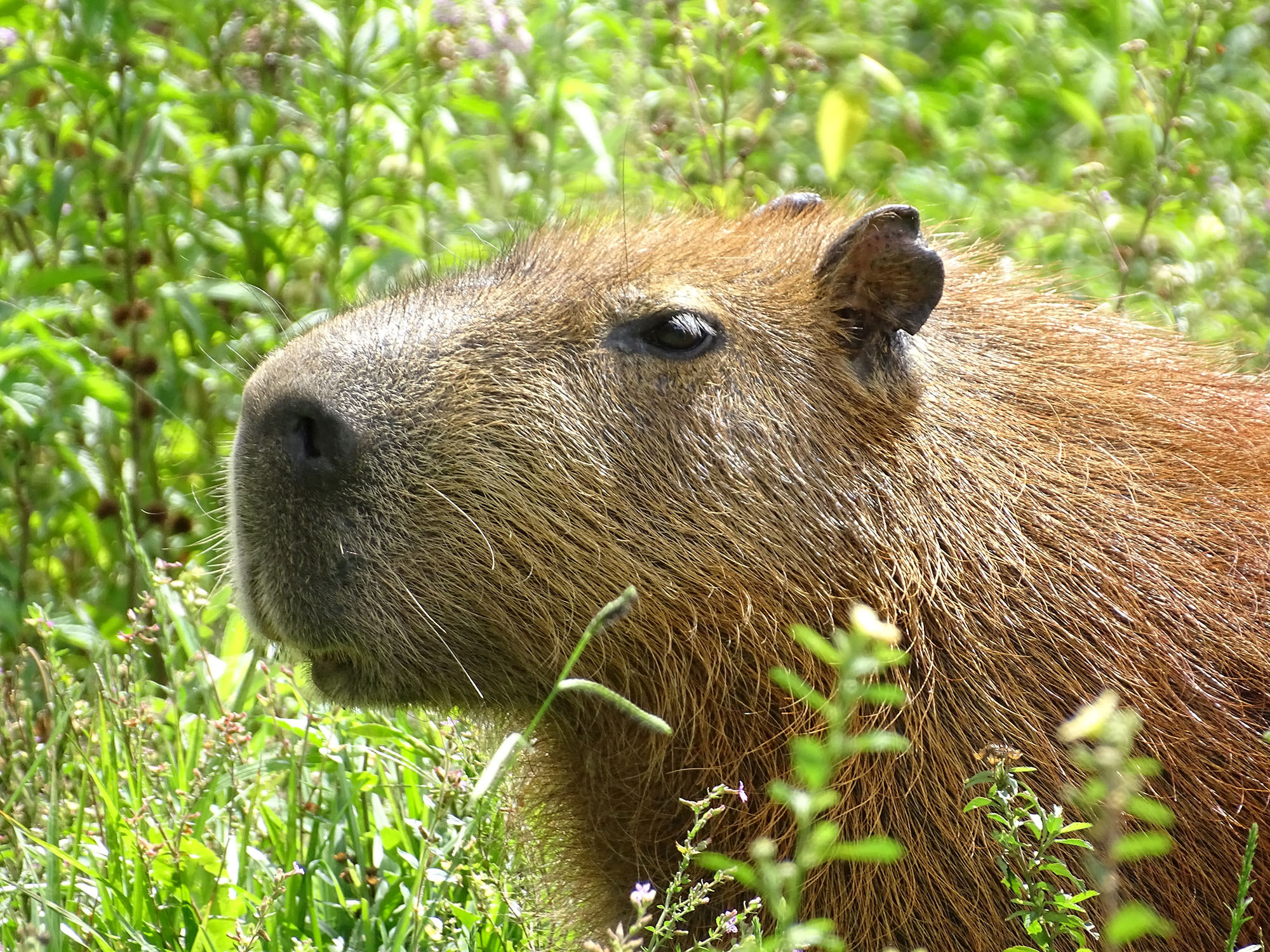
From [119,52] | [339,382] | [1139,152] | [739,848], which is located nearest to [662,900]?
[739,848]

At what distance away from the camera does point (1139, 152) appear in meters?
6.97

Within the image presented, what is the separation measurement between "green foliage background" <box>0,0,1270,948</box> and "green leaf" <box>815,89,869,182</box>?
0.04 ft

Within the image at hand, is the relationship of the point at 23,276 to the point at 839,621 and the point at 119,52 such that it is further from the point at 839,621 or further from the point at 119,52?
the point at 839,621

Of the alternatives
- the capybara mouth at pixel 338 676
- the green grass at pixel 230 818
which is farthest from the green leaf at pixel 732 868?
the capybara mouth at pixel 338 676

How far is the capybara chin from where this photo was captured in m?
2.72

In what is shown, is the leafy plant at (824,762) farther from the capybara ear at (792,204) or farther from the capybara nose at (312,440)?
the capybara ear at (792,204)

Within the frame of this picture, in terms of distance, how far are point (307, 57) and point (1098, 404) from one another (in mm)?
3324

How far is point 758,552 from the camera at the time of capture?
2775 millimetres

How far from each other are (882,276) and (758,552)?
1.99 ft

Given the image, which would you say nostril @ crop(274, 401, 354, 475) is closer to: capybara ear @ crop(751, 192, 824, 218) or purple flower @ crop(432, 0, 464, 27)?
capybara ear @ crop(751, 192, 824, 218)

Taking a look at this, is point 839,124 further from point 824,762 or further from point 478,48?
point 824,762

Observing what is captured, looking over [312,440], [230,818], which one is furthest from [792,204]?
[230,818]

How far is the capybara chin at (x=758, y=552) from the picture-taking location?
272cm

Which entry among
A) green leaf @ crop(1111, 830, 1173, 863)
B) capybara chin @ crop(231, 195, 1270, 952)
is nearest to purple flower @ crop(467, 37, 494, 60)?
capybara chin @ crop(231, 195, 1270, 952)
